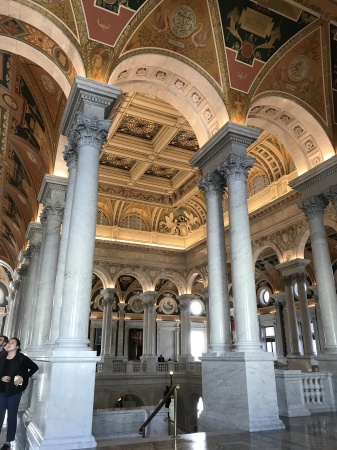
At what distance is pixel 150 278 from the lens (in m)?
20.2

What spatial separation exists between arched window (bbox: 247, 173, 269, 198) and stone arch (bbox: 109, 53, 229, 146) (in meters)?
7.16

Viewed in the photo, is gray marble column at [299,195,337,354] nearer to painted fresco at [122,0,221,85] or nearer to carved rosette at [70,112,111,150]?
painted fresco at [122,0,221,85]

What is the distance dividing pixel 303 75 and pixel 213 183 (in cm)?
375

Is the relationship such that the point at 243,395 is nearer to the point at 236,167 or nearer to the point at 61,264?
the point at 61,264

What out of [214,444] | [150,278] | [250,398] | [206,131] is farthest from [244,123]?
[150,278]

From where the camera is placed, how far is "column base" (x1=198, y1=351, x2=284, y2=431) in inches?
244

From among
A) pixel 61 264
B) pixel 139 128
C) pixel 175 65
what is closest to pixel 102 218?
pixel 139 128

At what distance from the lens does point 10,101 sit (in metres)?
10.8

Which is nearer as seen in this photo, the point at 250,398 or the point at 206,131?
the point at 250,398

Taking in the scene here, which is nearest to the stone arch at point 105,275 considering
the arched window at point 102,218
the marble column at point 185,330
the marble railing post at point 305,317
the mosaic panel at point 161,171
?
the arched window at point 102,218

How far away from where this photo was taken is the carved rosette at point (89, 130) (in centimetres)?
660

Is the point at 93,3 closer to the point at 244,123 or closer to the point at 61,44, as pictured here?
the point at 61,44

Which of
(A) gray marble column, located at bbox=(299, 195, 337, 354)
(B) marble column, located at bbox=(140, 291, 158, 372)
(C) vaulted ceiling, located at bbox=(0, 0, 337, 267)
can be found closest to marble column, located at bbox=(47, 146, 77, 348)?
(C) vaulted ceiling, located at bbox=(0, 0, 337, 267)

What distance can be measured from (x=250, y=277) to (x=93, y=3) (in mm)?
5971
